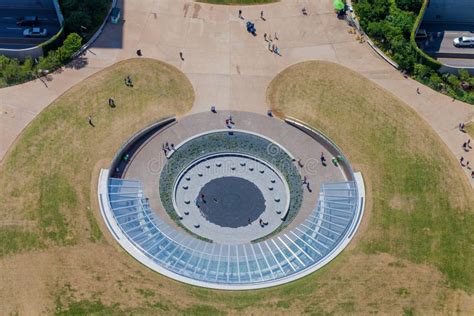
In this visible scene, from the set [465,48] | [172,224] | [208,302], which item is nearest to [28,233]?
[172,224]

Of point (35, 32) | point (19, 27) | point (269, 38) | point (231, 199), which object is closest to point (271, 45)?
point (269, 38)

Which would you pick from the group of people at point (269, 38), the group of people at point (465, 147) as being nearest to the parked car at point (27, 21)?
the group of people at point (269, 38)

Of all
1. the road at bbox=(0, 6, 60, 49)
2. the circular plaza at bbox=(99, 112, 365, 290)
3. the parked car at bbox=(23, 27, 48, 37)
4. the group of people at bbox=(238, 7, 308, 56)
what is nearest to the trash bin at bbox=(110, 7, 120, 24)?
the road at bbox=(0, 6, 60, 49)

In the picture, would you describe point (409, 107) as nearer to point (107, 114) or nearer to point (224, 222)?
point (224, 222)

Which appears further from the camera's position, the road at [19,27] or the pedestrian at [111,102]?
the road at [19,27]

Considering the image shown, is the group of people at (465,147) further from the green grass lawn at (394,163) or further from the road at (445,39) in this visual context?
the road at (445,39)

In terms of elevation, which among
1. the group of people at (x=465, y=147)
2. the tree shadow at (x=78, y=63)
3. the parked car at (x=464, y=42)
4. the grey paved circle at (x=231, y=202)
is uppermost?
the parked car at (x=464, y=42)

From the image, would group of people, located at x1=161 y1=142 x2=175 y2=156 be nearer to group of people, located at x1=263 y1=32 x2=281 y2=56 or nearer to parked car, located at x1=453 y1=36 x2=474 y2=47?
group of people, located at x1=263 y1=32 x2=281 y2=56
